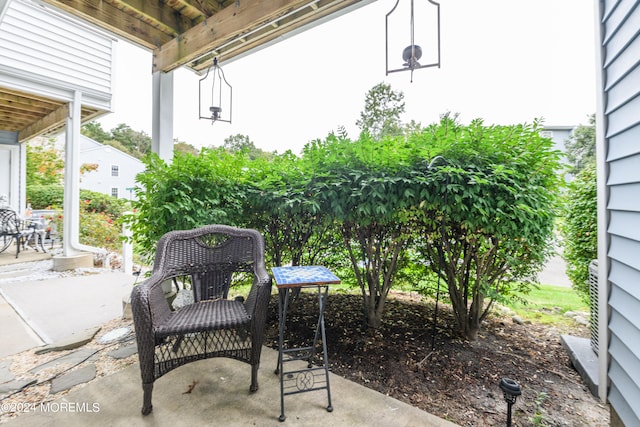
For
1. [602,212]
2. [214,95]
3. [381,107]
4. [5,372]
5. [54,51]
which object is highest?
[381,107]

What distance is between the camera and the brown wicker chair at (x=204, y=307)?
154 centimetres

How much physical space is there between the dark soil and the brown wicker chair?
24.9 inches

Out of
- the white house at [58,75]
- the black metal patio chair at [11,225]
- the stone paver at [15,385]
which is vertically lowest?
the stone paver at [15,385]

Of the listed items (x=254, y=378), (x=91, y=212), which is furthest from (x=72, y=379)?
(x=91, y=212)

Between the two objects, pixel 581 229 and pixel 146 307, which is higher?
pixel 581 229

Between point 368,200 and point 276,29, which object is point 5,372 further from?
point 276,29

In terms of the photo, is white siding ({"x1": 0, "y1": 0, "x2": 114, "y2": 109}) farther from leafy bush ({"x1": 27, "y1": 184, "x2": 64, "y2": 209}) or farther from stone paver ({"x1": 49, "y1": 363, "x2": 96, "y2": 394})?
leafy bush ({"x1": 27, "y1": 184, "x2": 64, "y2": 209})

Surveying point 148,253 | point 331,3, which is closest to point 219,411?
point 148,253

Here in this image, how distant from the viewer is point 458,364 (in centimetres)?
198

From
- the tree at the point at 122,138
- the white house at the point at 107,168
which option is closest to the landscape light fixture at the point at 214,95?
the white house at the point at 107,168

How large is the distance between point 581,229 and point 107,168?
68.3ft

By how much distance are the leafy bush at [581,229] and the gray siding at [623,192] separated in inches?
43.5

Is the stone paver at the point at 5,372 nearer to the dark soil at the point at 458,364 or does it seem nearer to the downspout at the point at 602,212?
the dark soil at the point at 458,364

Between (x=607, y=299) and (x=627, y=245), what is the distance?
35cm
